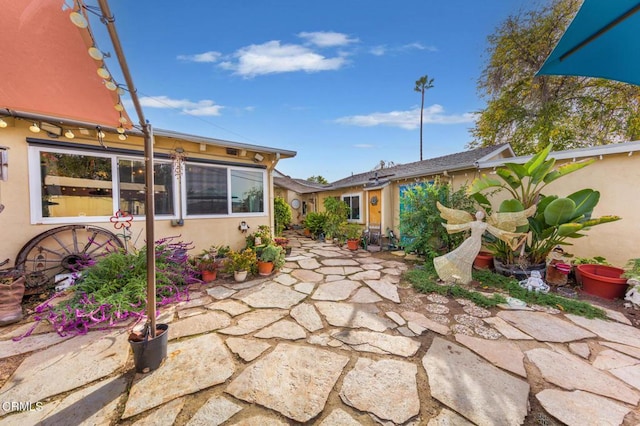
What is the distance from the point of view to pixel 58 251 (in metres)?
3.83

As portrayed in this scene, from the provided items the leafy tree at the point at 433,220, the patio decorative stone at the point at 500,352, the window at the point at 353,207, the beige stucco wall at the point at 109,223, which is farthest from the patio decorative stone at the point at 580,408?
the window at the point at 353,207

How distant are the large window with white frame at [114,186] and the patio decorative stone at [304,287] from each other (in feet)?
8.35

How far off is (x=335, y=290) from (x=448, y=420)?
243cm

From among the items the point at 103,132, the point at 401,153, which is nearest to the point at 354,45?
the point at 103,132

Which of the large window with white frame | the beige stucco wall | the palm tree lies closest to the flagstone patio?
the beige stucco wall

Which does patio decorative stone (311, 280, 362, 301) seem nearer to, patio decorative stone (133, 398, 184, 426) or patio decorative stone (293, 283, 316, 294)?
patio decorative stone (293, 283, 316, 294)

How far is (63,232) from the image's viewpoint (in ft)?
12.7

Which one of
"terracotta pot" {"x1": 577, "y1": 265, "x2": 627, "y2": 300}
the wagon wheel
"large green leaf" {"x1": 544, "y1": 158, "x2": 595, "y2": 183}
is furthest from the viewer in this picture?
"large green leaf" {"x1": 544, "y1": 158, "x2": 595, "y2": 183}

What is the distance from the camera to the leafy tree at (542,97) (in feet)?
28.8

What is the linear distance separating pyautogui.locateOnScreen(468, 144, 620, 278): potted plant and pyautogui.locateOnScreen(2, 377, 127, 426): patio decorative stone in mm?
5475

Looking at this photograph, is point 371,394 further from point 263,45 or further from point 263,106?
point 263,106

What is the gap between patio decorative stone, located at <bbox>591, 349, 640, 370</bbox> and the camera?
2.09 metres

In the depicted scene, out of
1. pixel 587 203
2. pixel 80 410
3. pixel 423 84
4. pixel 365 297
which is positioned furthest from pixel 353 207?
pixel 423 84

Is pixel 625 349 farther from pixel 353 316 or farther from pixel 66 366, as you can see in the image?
pixel 66 366
